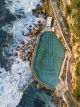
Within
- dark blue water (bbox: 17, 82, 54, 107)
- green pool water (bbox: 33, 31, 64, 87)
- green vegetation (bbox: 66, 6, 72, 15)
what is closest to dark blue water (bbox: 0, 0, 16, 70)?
green pool water (bbox: 33, 31, 64, 87)

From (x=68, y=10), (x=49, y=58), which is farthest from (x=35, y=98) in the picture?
(x=68, y=10)

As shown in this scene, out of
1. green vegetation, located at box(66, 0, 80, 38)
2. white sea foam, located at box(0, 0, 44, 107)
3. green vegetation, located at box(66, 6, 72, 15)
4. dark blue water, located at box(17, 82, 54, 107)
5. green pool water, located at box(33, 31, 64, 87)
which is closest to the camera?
green vegetation, located at box(66, 0, 80, 38)

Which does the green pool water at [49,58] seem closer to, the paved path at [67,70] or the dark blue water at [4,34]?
the paved path at [67,70]

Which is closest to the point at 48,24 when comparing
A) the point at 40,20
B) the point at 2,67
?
the point at 40,20

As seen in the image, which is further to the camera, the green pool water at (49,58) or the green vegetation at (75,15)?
the green pool water at (49,58)

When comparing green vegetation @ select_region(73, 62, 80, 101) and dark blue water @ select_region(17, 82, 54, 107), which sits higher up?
green vegetation @ select_region(73, 62, 80, 101)

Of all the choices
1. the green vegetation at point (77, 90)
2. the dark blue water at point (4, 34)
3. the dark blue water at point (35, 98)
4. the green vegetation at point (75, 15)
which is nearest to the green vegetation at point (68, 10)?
the green vegetation at point (75, 15)

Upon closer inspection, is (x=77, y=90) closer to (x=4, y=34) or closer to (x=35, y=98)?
(x=35, y=98)

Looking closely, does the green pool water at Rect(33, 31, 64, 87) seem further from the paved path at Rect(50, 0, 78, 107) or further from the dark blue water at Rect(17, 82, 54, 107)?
the paved path at Rect(50, 0, 78, 107)
